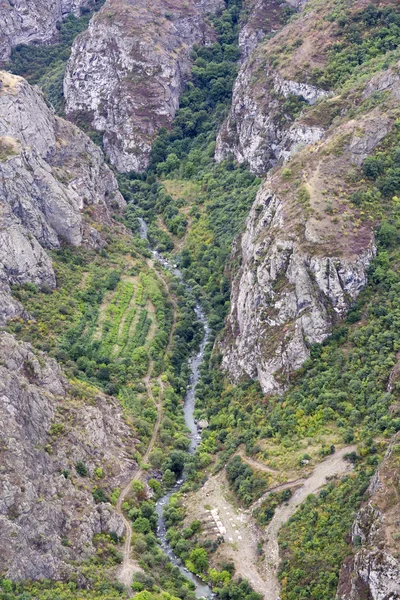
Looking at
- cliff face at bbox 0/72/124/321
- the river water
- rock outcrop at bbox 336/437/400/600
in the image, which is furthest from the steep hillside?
rock outcrop at bbox 336/437/400/600

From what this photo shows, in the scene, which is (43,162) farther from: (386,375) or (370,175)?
(386,375)

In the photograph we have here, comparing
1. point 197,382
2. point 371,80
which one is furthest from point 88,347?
point 371,80

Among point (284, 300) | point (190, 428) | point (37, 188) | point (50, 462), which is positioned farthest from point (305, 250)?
point (37, 188)

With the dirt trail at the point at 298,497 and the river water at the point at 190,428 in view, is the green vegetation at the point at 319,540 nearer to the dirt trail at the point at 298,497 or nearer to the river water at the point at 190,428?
the dirt trail at the point at 298,497

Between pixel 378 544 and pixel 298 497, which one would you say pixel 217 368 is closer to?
pixel 298 497

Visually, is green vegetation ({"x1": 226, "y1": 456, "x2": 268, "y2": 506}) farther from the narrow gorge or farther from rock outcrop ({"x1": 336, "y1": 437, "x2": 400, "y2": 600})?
rock outcrop ({"x1": 336, "y1": 437, "x2": 400, "y2": 600})
